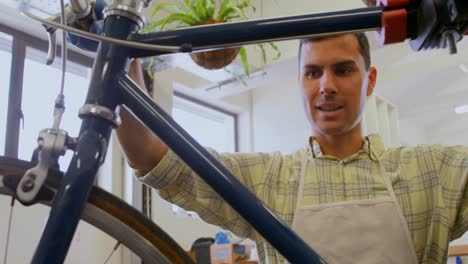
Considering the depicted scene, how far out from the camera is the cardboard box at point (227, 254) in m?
2.38

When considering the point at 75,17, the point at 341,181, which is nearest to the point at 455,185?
the point at 341,181

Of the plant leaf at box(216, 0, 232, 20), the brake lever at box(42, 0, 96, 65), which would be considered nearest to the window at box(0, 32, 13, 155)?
the plant leaf at box(216, 0, 232, 20)

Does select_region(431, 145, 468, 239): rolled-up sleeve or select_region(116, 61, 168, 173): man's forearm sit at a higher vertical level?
select_region(116, 61, 168, 173): man's forearm

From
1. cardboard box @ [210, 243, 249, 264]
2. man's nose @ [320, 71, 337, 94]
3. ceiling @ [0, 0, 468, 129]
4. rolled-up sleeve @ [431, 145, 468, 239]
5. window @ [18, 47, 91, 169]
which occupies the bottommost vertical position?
cardboard box @ [210, 243, 249, 264]

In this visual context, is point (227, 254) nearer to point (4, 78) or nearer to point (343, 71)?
point (4, 78)

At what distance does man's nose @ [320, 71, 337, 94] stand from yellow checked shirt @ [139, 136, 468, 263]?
0.13m

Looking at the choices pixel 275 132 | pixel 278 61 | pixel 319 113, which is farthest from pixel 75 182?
pixel 275 132

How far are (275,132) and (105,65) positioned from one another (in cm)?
292

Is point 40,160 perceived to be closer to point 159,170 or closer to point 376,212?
point 159,170

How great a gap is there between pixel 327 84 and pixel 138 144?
1.17 feet

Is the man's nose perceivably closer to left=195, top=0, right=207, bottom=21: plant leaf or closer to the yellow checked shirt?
the yellow checked shirt

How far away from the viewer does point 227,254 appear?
7.84 ft

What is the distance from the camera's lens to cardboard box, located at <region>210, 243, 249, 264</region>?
238 centimetres

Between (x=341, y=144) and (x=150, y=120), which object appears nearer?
(x=150, y=120)
